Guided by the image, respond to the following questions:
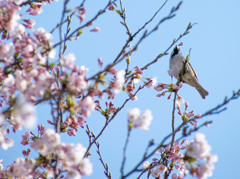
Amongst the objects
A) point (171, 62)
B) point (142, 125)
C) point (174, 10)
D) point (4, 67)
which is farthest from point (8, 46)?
point (171, 62)

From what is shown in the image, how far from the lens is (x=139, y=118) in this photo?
1.79 meters

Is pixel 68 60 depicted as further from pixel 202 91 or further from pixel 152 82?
pixel 202 91

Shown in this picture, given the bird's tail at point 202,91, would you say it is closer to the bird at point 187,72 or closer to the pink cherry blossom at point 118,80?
the bird at point 187,72

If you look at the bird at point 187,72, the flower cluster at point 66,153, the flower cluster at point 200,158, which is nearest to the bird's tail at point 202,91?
the bird at point 187,72

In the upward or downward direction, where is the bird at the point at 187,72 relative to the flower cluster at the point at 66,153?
upward

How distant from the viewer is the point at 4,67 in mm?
1980

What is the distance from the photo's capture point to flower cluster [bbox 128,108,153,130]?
176cm

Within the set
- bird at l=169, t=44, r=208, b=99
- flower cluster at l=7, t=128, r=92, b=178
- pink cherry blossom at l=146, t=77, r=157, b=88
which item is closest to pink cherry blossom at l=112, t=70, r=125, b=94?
flower cluster at l=7, t=128, r=92, b=178

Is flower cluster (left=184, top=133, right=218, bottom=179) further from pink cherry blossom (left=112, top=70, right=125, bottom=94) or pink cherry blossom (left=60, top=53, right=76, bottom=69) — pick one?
pink cherry blossom (left=60, top=53, right=76, bottom=69)

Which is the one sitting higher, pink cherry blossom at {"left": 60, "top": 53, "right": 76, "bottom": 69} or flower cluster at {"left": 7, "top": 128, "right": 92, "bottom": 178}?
pink cherry blossom at {"left": 60, "top": 53, "right": 76, "bottom": 69}

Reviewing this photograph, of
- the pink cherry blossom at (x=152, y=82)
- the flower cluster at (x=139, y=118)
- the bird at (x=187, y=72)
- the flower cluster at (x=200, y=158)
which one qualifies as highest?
→ the bird at (x=187, y=72)

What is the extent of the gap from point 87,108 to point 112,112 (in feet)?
4.41

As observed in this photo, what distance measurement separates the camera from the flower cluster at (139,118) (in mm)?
1756

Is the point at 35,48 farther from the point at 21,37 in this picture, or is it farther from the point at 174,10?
the point at 174,10
